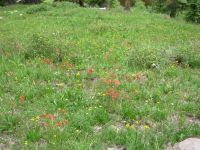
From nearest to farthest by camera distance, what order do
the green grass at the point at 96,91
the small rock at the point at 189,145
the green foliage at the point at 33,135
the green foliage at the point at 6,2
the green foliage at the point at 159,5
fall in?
1. the small rock at the point at 189,145
2. the green foliage at the point at 33,135
3. the green grass at the point at 96,91
4. the green foliage at the point at 159,5
5. the green foliage at the point at 6,2

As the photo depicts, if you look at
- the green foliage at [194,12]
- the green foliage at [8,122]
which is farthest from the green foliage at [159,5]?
the green foliage at [8,122]

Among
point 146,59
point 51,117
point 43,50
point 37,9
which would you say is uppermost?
point 37,9

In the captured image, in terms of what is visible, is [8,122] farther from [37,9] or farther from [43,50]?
[37,9]

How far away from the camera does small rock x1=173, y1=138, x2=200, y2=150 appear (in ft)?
21.8

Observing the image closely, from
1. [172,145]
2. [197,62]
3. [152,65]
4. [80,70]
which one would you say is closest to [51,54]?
[80,70]

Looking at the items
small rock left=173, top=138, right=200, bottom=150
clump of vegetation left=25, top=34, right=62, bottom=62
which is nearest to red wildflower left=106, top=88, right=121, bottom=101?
small rock left=173, top=138, right=200, bottom=150

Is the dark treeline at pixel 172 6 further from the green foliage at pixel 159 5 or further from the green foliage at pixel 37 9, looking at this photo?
the green foliage at pixel 37 9

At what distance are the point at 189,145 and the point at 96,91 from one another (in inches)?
141

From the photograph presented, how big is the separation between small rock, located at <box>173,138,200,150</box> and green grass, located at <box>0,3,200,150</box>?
0.32 metres

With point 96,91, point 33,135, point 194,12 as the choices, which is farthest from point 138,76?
point 194,12

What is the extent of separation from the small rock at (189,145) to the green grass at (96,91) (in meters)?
0.32

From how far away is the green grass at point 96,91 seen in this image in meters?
7.43

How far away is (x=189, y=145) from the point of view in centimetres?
673

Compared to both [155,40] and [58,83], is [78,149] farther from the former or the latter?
[155,40]
